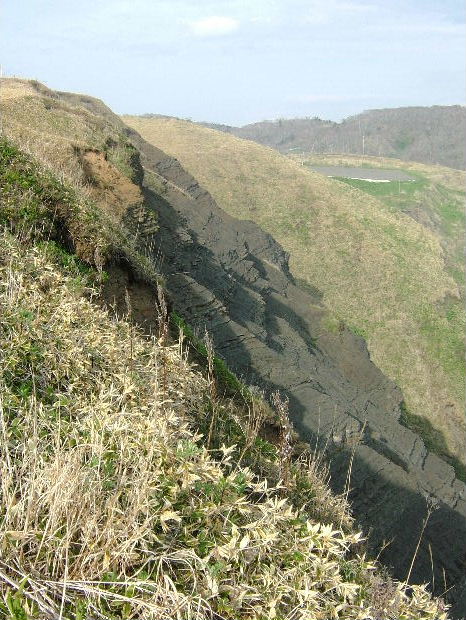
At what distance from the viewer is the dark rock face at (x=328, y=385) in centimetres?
991

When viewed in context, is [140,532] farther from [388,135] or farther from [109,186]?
[388,135]

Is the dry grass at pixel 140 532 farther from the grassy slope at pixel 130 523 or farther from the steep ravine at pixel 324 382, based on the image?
the steep ravine at pixel 324 382

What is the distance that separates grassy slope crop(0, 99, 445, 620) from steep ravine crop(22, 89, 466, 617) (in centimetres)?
71

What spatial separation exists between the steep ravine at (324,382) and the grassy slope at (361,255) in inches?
299

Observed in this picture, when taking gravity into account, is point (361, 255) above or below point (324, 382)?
above

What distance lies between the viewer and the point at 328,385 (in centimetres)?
1628

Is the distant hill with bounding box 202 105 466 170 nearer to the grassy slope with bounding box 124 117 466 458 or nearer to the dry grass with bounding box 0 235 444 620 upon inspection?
the grassy slope with bounding box 124 117 466 458

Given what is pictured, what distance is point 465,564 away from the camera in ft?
35.9

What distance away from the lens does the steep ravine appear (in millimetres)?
9930

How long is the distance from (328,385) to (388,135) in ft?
470

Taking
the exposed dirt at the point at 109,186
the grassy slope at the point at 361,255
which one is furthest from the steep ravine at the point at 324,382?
the grassy slope at the point at 361,255

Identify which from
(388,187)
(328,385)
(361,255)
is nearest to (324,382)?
(328,385)

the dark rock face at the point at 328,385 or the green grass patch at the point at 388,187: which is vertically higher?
the green grass patch at the point at 388,187

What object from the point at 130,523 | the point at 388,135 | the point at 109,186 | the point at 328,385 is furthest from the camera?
the point at 388,135
